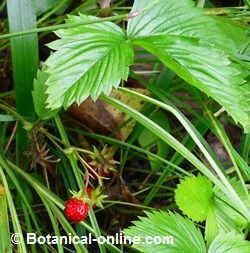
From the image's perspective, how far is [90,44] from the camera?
0.80m

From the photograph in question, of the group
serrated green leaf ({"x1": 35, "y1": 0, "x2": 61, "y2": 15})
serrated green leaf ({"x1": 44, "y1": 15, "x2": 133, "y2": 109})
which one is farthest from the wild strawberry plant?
serrated green leaf ({"x1": 35, "y1": 0, "x2": 61, "y2": 15})

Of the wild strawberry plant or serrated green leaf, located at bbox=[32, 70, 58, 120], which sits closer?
the wild strawberry plant

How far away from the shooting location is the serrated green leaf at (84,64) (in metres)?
0.75

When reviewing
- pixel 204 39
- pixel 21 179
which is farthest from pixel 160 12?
pixel 21 179

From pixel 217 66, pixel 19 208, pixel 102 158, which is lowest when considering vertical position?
pixel 19 208

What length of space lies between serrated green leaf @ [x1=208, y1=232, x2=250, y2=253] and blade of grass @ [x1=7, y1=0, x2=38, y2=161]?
1.42 ft

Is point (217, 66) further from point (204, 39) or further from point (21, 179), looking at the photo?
point (21, 179)

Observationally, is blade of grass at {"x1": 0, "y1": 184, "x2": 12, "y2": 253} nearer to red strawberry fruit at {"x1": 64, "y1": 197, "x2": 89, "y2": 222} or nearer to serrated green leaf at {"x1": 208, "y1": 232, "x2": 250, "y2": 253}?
red strawberry fruit at {"x1": 64, "y1": 197, "x2": 89, "y2": 222}

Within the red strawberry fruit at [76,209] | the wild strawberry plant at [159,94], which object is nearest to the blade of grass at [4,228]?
the wild strawberry plant at [159,94]

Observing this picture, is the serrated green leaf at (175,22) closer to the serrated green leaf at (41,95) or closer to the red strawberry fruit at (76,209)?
the serrated green leaf at (41,95)

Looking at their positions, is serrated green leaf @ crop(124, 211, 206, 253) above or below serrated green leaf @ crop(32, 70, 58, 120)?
below

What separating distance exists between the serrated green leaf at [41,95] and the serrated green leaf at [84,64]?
3.5 inches

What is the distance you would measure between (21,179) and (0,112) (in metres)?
0.16

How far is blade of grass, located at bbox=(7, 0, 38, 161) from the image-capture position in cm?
90
